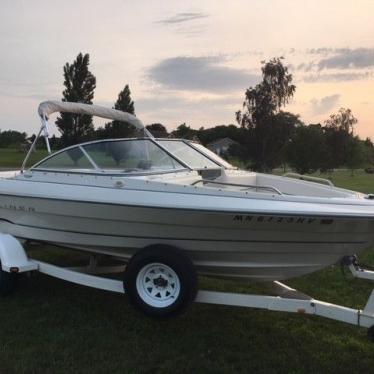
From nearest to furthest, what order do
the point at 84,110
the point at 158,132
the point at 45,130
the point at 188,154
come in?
the point at 188,154
the point at 45,130
the point at 84,110
the point at 158,132

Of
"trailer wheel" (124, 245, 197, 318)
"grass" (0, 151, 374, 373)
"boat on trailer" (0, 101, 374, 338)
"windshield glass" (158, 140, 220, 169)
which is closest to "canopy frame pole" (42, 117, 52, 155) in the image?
"boat on trailer" (0, 101, 374, 338)

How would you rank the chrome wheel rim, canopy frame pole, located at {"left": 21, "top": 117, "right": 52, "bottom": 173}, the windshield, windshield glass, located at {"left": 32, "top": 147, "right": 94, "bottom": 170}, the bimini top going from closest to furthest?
the chrome wheel rim < the windshield < windshield glass, located at {"left": 32, "top": 147, "right": 94, "bottom": 170} < canopy frame pole, located at {"left": 21, "top": 117, "right": 52, "bottom": 173} < the bimini top

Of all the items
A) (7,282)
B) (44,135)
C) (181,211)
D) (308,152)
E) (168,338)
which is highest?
(308,152)

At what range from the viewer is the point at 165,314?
13.6 ft

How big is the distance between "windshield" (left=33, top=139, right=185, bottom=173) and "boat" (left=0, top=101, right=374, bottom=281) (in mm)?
10

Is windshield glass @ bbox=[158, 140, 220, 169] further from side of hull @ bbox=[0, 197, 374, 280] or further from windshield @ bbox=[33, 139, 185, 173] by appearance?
side of hull @ bbox=[0, 197, 374, 280]

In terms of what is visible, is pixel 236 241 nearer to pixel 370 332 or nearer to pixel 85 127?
pixel 370 332

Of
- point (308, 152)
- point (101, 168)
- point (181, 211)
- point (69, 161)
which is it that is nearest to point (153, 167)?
point (101, 168)

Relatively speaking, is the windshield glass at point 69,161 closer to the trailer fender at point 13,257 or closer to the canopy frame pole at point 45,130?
the canopy frame pole at point 45,130

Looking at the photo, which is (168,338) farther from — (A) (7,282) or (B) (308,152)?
(B) (308,152)

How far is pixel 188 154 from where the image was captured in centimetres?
557

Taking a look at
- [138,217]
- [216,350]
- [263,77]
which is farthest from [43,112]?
[263,77]

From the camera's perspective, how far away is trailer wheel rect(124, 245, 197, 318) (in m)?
4.07

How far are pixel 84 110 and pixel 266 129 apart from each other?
21.1 metres
